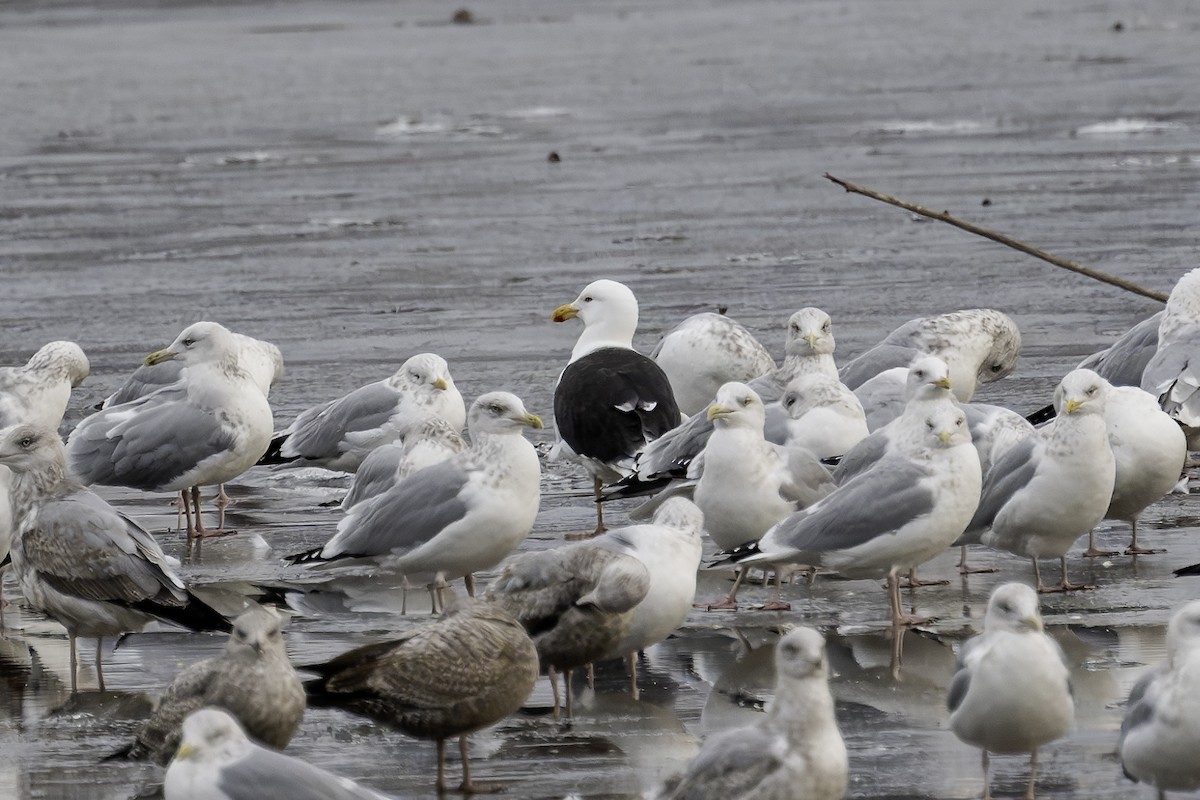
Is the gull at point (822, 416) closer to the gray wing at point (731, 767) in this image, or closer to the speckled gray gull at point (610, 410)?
the speckled gray gull at point (610, 410)

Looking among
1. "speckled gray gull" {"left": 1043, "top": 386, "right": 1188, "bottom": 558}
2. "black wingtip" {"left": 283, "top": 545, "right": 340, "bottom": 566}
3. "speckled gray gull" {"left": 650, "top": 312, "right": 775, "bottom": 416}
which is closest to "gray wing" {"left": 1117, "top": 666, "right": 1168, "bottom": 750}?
"speckled gray gull" {"left": 1043, "top": 386, "right": 1188, "bottom": 558}

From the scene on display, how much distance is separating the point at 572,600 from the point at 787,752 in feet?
5.29

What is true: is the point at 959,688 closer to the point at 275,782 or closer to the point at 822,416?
the point at 275,782

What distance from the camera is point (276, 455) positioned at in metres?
10.0

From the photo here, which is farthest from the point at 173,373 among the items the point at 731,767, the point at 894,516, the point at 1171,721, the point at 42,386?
the point at 1171,721

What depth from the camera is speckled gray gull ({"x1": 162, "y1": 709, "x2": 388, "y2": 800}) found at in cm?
491

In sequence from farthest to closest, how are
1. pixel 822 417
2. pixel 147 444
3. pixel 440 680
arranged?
pixel 147 444 < pixel 822 417 < pixel 440 680

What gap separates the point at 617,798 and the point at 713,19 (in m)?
31.7

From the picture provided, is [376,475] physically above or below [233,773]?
above

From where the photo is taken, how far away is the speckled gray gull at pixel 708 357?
10.8 meters

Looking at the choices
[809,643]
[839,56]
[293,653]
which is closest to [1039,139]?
[839,56]

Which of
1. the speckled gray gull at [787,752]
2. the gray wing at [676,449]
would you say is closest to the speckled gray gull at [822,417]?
the gray wing at [676,449]

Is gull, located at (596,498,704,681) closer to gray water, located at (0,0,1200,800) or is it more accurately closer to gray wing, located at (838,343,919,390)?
gray water, located at (0,0,1200,800)

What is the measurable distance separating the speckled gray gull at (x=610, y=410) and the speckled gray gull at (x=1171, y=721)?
3.87m
